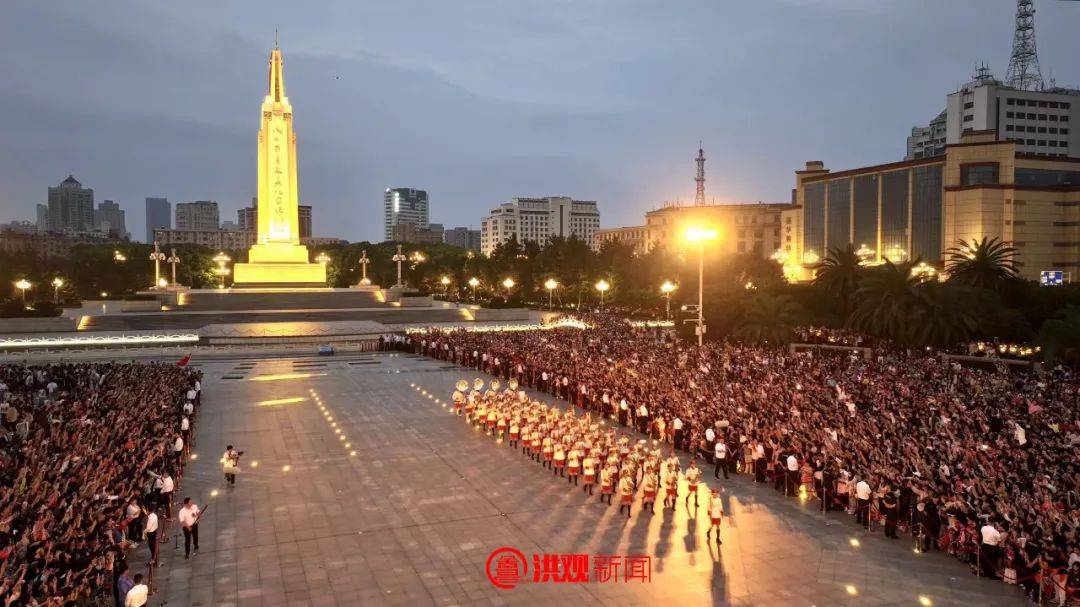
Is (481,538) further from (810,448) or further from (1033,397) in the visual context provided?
(1033,397)

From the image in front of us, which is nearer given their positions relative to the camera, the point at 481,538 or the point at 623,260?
the point at 481,538

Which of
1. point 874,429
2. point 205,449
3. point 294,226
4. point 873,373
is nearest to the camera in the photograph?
point 874,429

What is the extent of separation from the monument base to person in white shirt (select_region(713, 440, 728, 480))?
56099mm

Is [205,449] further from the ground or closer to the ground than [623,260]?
closer to the ground

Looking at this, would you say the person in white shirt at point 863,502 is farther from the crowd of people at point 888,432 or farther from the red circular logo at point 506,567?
the red circular logo at point 506,567

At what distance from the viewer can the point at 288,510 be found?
49.6 feet

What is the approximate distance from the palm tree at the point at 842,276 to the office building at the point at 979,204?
16.5 m

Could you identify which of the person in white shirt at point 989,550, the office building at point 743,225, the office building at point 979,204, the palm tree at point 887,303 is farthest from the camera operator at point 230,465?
the office building at point 743,225

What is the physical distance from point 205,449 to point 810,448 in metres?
15.1

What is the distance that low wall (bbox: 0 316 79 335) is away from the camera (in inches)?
1809

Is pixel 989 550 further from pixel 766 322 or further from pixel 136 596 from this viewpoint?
pixel 766 322

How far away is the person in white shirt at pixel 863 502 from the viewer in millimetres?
13656

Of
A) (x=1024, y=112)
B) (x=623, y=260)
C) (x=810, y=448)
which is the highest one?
(x=1024, y=112)

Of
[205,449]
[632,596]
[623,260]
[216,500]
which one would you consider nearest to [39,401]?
[205,449]
